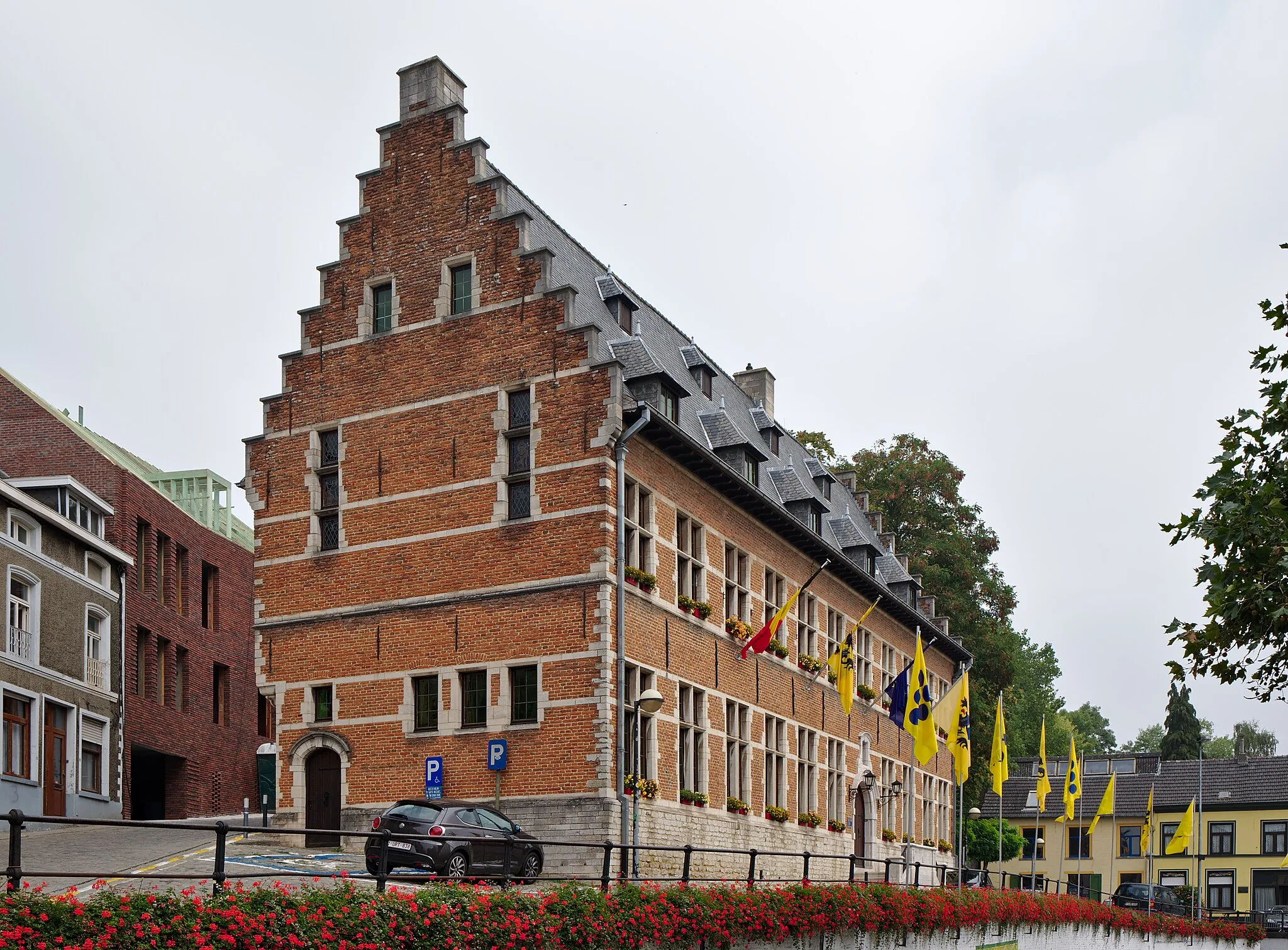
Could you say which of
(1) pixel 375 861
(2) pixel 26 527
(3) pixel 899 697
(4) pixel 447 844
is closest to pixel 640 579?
(4) pixel 447 844

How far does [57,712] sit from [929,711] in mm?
20927

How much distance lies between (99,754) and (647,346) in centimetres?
1876

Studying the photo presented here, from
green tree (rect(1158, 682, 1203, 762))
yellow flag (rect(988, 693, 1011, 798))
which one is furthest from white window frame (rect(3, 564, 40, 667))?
green tree (rect(1158, 682, 1203, 762))

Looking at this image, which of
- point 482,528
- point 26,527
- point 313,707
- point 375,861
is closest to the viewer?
point 375,861

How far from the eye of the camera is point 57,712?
1487 inches

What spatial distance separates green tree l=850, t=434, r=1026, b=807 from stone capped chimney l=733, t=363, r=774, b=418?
10.3 metres

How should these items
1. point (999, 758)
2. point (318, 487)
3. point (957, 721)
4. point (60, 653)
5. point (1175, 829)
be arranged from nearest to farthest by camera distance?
point (318, 487)
point (957, 721)
point (60, 653)
point (999, 758)
point (1175, 829)

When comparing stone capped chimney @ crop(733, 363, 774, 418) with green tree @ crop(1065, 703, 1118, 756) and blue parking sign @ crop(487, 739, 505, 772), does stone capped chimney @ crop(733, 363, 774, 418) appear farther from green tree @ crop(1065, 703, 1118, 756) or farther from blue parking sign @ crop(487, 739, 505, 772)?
green tree @ crop(1065, 703, 1118, 756)

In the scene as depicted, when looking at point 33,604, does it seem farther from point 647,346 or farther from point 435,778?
point 647,346

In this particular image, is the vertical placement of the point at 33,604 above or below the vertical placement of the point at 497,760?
above

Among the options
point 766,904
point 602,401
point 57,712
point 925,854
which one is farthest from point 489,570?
point 925,854

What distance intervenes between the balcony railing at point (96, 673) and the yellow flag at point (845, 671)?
18.5 meters

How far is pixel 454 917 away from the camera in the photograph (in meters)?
14.6

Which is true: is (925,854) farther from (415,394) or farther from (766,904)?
(766,904)
